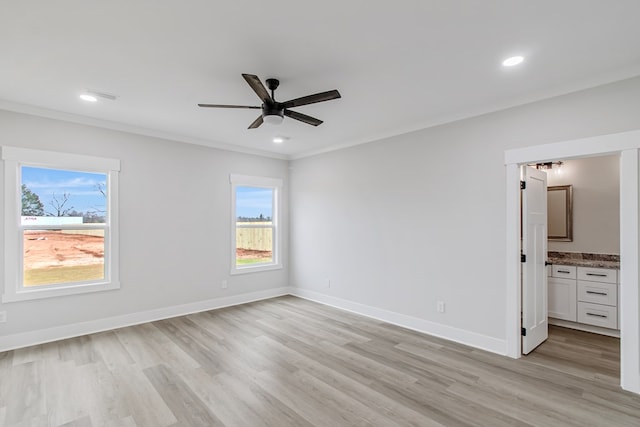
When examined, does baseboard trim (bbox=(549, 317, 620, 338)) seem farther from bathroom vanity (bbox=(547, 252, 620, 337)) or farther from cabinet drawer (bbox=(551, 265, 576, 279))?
cabinet drawer (bbox=(551, 265, 576, 279))

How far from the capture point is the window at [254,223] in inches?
218

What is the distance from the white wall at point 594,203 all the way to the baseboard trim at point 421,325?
242 centimetres

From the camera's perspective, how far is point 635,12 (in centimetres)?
198

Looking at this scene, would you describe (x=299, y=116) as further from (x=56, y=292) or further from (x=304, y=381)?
(x=56, y=292)

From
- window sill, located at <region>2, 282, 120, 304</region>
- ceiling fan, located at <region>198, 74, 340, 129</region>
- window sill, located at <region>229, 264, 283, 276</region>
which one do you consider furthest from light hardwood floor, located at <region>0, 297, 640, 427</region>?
ceiling fan, located at <region>198, 74, 340, 129</region>

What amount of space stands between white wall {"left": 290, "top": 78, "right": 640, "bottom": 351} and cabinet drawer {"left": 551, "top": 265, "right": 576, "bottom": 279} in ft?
5.56

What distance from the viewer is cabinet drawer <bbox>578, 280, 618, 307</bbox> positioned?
3988 millimetres

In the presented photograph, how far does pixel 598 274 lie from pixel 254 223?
5196 millimetres

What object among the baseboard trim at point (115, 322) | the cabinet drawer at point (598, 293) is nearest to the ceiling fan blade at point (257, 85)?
the baseboard trim at point (115, 322)

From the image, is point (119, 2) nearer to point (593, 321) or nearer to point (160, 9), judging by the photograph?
point (160, 9)

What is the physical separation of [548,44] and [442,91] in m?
0.97

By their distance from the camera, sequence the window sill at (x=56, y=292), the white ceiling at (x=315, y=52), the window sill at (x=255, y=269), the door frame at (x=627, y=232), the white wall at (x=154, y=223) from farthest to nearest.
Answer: the window sill at (x=255, y=269)
the white wall at (x=154, y=223)
the window sill at (x=56, y=292)
the door frame at (x=627, y=232)
the white ceiling at (x=315, y=52)

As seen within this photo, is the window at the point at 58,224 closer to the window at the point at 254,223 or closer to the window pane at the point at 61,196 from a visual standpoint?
the window pane at the point at 61,196

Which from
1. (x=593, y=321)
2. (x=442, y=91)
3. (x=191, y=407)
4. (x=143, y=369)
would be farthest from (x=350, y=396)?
(x=593, y=321)
